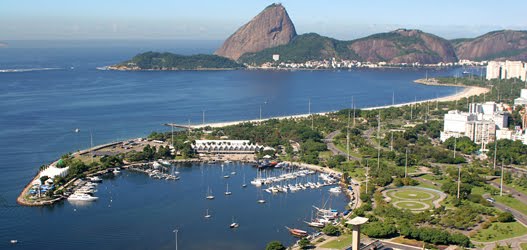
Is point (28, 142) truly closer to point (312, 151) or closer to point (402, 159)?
point (312, 151)

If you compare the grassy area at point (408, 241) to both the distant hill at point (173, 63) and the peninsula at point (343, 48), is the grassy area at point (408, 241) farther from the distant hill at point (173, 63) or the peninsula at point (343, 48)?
the peninsula at point (343, 48)

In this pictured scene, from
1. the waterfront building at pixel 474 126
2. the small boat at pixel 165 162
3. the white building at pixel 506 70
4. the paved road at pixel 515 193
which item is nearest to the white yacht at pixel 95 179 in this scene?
the small boat at pixel 165 162

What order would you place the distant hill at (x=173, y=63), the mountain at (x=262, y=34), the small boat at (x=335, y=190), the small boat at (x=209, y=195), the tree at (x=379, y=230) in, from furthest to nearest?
the mountain at (x=262, y=34) < the distant hill at (x=173, y=63) < the small boat at (x=335, y=190) < the small boat at (x=209, y=195) < the tree at (x=379, y=230)

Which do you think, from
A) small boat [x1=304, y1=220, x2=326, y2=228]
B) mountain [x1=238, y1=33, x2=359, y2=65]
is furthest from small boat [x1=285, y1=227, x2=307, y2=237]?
mountain [x1=238, y1=33, x2=359, y2=65]

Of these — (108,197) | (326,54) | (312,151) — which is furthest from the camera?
(326,54)

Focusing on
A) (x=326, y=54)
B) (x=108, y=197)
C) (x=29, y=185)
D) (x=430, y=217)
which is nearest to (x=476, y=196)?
(x=430, y=217)

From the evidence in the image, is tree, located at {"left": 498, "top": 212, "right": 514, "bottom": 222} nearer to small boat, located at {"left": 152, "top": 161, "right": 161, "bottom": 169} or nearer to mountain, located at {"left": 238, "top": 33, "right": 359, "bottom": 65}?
small boat, located at {"left": 152, "top": 161, "right": 161, "bottom": 169}
